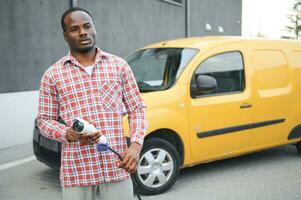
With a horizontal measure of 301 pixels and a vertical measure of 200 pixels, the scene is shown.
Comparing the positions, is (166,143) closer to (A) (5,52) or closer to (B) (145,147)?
(B) (145,147)

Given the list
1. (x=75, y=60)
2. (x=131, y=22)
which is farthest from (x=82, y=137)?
(x=131, y=22)

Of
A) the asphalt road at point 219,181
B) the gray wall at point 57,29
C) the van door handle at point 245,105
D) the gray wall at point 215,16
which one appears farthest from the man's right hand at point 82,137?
the gray wall at point 215,16

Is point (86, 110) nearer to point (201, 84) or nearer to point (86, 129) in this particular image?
point (86, 129)

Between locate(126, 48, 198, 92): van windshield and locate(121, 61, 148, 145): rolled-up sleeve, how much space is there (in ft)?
8.84

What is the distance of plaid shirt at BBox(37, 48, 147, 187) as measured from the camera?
2346 millimetres

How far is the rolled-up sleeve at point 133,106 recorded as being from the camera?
2.46m

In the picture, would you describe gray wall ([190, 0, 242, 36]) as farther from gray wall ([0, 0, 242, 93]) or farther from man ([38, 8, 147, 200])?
man ([38, 8, 147, 200])

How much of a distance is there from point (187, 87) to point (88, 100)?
2955 mm

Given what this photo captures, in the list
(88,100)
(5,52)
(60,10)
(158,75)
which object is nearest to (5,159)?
(5,52)

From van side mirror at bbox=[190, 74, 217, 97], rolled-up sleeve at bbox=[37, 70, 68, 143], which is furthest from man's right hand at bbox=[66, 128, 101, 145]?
van side mirror at bbox=[190, 74, 217, 97]

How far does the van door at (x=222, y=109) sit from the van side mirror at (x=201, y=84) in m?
0.02

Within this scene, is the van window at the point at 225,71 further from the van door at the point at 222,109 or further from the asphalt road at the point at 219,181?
the asphalt road at the point at 219,181

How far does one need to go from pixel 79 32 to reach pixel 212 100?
10.5ft

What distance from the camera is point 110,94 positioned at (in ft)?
7.83
